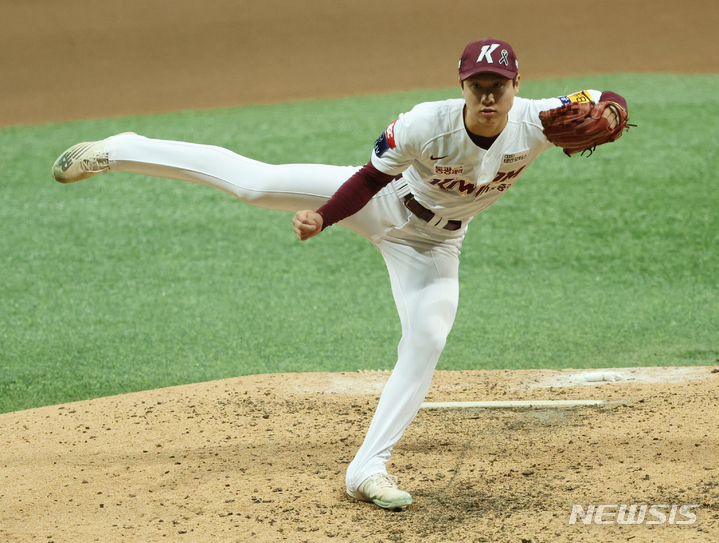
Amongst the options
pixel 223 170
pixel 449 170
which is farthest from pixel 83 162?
pixel 449 170

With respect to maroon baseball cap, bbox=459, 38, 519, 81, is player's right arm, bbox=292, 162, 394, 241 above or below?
below

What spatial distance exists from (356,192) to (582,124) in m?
0.99

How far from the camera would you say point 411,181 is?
3.71m

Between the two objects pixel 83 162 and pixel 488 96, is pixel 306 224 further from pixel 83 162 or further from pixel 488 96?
pixel 83 162

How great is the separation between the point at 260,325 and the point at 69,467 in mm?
2880

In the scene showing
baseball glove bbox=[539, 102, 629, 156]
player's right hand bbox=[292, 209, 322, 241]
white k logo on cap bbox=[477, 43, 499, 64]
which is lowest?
A: player's right hand bbox=[292, 209, 322, 241]

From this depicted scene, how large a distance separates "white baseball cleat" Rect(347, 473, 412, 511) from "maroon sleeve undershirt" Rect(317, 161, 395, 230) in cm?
116

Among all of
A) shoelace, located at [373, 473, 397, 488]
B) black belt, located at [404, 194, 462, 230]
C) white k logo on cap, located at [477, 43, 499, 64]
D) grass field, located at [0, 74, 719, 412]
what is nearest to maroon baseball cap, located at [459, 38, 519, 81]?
white k logo on cap, located at [477, 43, 499, 64]

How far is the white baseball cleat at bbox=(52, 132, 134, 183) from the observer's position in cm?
390

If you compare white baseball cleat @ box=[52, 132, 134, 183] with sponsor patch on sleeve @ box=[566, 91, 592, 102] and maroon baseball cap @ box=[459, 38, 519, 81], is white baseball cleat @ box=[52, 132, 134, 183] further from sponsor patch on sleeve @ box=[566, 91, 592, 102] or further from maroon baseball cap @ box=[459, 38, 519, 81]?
sponsor patch on sleeve @ box=[566, 91, 592, 102]

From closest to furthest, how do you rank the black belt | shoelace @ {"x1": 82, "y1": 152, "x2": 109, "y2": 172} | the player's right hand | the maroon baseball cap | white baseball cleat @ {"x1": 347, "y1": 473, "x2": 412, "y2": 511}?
the maroon baseball cap < the player's right hand < white baseball cleat @ {"x1": 347, "y1": 473, "x2": 412, "y2": 511} < the black belt < shoelace @ {"x1": 82, "y1": 152, "x2": 109, "y2": 172}

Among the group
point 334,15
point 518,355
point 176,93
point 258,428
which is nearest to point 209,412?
point 258,428

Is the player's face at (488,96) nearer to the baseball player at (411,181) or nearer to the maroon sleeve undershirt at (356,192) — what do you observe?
the baseball player at (411,181)

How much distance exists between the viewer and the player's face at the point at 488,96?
312 cm
